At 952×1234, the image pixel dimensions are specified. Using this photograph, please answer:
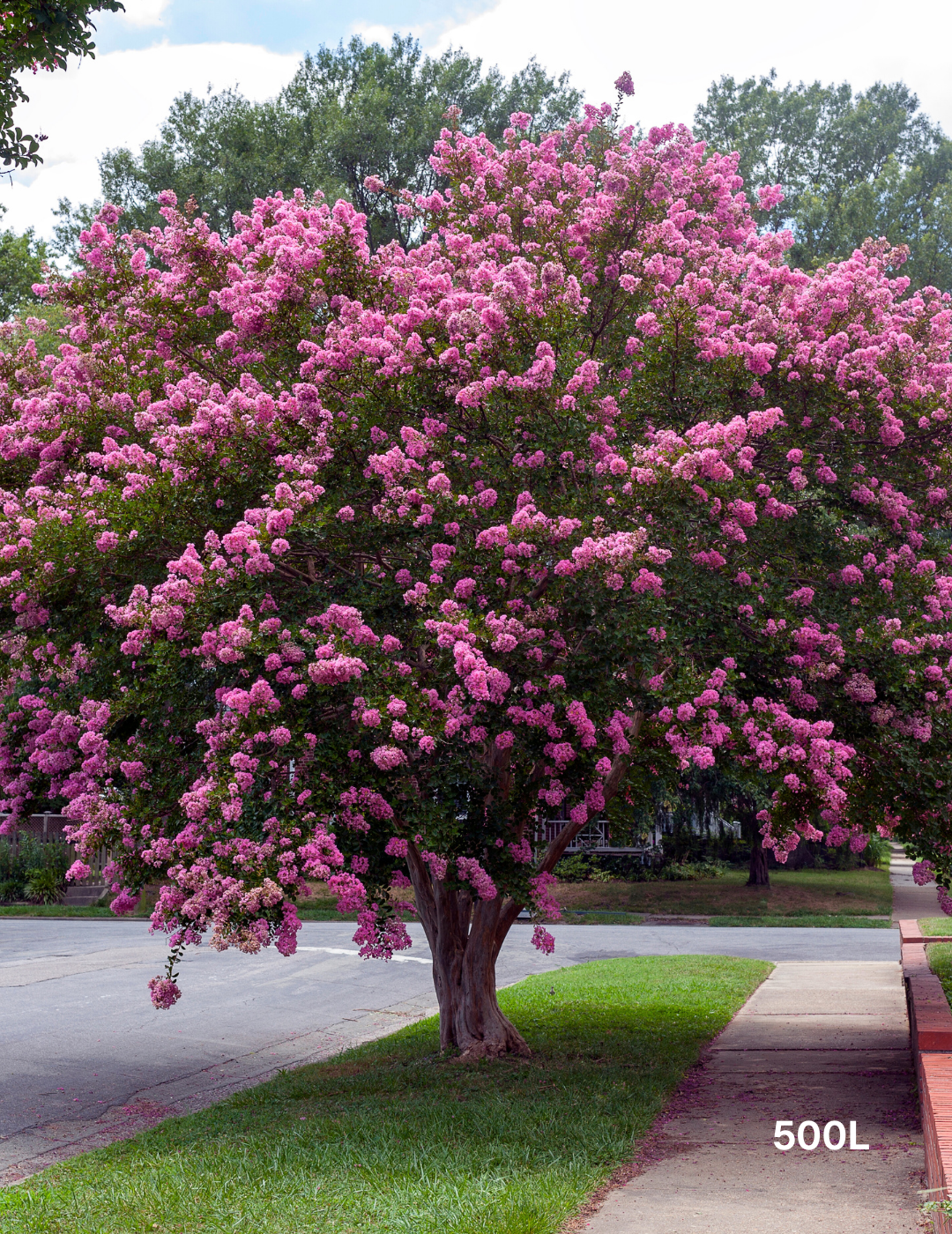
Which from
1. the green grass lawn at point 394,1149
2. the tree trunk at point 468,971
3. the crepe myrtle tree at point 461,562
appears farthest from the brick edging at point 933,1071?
the tree trunk at point 468,971

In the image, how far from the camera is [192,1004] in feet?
45.9

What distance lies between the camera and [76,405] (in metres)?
9.36

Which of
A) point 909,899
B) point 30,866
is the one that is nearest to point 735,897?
point 909,899

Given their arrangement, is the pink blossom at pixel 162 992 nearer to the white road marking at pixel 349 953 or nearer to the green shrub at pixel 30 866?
the white road marking at pixel 349 953

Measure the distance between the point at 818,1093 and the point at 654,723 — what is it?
294 centimetres

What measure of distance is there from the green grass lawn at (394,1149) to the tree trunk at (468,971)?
0.25 meters

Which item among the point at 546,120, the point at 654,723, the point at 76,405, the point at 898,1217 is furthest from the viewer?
the point at 546,120

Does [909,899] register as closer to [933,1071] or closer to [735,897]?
[735,897]

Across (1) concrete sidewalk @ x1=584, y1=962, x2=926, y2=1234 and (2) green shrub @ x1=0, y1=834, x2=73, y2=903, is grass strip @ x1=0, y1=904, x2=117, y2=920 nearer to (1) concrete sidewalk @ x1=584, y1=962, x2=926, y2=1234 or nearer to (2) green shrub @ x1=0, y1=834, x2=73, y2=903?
(2) green shrub @ x1=0, y1=834, x2=73, y2=903

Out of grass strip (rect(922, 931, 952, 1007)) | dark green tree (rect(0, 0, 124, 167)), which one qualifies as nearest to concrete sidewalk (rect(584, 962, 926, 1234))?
grass strip (rect(922, 931, 952, 1007))

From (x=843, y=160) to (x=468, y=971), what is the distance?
28070 mm

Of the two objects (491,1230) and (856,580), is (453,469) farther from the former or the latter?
(491,1230)

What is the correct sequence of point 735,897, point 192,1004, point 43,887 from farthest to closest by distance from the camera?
1. point 735,897
2. point 43,887
3. point 192,1004

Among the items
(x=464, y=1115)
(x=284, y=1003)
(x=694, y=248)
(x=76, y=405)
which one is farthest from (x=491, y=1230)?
(x=284, y=1003)
